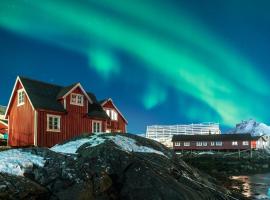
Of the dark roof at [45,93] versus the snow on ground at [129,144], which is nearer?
the snow on ground at [129,144]

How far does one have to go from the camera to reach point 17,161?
1095cm

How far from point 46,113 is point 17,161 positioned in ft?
84.3

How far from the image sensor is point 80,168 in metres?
11.6

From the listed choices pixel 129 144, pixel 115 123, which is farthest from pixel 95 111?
pixel 129 144

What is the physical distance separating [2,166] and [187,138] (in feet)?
339

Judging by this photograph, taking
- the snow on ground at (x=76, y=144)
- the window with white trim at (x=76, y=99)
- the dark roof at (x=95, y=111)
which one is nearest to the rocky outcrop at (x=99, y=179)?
the snow on ground at (x=76, y=144)

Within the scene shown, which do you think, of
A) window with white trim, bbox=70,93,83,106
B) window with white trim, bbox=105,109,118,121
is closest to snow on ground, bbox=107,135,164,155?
window with white trim, bbox=70,93,83,106

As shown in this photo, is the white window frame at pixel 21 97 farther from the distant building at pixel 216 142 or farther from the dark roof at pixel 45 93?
the distant building at pixel 216 142

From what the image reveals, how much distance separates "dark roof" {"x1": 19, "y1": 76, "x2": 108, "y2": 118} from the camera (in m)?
36.2

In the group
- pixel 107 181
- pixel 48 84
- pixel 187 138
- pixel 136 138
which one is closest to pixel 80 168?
pixel 107 181

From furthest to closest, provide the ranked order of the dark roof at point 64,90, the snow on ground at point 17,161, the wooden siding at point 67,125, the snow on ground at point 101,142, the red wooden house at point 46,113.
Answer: the dark roof at point 64,90 → the red wooden house at point 46,113 → the wooden siding at point 67,125 → the snow on ground at point 101,142 → the snow on ground at point 17,161

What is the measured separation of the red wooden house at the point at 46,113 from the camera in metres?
35.5

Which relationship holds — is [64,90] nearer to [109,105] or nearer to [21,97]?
[21,97]

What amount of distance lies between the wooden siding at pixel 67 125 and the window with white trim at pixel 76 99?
34cm
